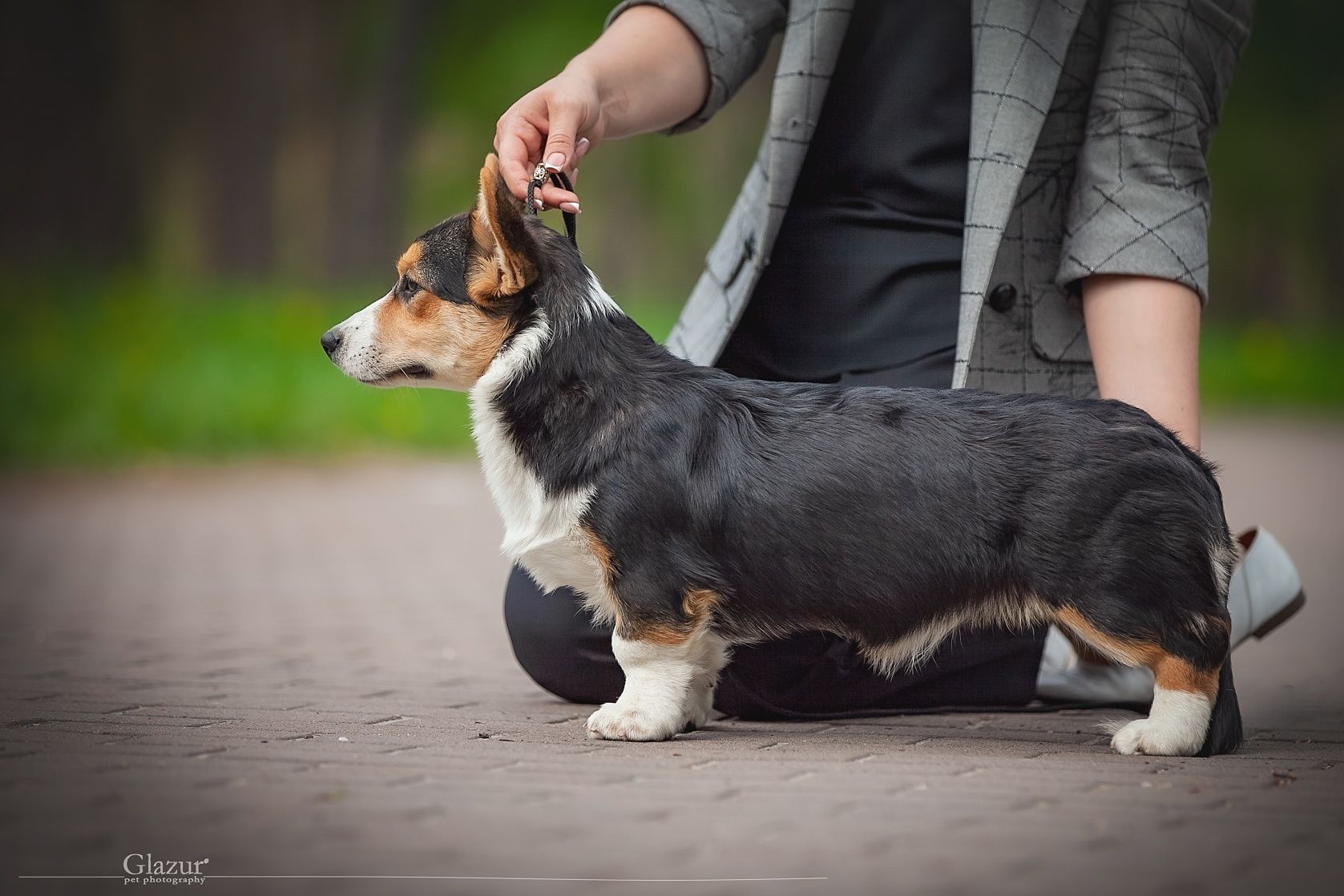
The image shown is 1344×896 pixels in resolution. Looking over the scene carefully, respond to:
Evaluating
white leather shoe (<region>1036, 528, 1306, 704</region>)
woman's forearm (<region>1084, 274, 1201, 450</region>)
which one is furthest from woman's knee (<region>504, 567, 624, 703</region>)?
woman's forearm (<region>1084, 274, 1201, 450</region>)

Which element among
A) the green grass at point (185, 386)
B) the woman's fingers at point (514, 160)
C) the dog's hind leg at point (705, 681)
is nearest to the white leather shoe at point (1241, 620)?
the dog's hind leg at point (705, 681)

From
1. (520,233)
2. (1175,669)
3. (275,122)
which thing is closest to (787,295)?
(520,233)

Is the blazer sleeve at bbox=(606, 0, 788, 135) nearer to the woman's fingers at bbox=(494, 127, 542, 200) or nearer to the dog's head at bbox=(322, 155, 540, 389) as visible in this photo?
the woman's fingers at bbox=(494, 127, 542, 200)

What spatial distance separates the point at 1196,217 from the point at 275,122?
18.8m

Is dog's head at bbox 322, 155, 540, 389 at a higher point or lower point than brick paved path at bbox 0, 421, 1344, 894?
higher

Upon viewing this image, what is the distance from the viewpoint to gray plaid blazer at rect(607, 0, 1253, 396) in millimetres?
3768

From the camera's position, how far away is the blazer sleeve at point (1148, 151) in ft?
12.2

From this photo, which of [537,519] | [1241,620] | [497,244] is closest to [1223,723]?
[1241,620]

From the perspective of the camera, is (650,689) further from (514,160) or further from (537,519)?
(514,160)

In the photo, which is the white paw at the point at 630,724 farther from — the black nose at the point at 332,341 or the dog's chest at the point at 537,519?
the black nose at the point at 332,341

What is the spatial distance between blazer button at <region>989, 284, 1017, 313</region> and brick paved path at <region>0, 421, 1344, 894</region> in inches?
44.2

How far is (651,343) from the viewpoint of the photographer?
3.51 meters

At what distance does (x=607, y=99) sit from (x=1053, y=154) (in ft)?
4.07

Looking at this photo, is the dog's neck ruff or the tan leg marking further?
the dog's neck ruff
